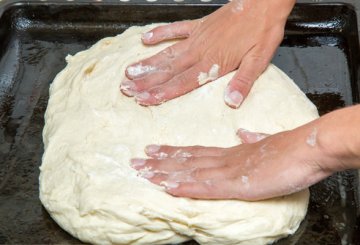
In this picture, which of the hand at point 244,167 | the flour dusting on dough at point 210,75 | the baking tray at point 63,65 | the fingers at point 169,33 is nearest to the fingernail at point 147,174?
the hand at point 244,167

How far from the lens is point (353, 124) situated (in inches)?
51.3

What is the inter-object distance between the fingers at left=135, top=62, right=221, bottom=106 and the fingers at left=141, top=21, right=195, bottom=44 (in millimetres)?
149

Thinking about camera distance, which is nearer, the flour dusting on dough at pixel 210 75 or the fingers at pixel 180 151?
the fingers at pixel 180 151

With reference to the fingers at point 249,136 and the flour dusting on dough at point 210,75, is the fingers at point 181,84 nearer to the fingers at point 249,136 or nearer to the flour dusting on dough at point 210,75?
the flour dusting on dough at point 210,75

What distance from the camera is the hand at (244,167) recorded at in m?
1.39

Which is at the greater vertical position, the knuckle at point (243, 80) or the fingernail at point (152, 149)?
the knuckle at point (243, 80)

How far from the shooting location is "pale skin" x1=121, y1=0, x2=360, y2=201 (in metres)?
1.37

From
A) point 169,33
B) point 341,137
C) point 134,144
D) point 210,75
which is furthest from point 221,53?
point 341,137

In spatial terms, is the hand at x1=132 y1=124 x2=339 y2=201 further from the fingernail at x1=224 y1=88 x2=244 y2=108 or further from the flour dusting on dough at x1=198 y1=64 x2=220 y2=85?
the flour dusting on dough at x1=198 y1=64 x2=220 y2=85

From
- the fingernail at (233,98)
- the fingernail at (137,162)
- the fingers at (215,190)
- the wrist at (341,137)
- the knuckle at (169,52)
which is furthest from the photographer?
the knuckle at (169,52)

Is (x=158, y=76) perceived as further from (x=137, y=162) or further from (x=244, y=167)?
(x=244, y=167)

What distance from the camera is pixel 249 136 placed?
1625 mm

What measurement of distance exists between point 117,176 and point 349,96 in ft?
2.85

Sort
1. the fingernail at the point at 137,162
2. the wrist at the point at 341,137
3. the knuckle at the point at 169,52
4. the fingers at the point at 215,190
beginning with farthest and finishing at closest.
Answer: the knuckle at the point at 169,52
the fingernail at the point at 137,162
the fingers at the point at 215,190
the wrist at the point at 341,137
